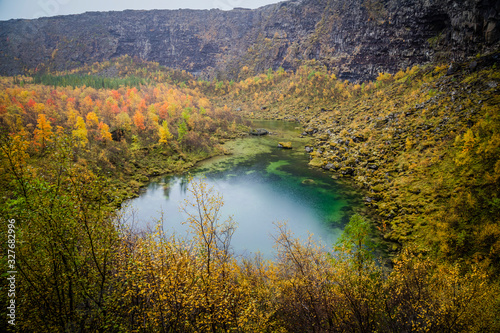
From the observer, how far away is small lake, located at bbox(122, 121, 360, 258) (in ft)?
106

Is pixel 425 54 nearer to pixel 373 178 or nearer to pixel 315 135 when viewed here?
pixel 315 135

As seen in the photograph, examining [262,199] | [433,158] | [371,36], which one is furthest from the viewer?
Answer: [371,36]

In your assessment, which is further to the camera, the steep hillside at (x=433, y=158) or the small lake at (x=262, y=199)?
the small lake at (x=262, y=199)

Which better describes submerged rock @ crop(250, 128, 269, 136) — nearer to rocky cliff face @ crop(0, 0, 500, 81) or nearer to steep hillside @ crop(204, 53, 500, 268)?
steep hillside @ crop(204, 53, 500, 268)

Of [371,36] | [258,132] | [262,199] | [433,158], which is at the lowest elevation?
[262,199]

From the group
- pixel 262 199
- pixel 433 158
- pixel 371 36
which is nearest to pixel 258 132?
pixel 262 199

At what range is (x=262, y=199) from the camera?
4253 cm

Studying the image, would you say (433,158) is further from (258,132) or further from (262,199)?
(258,132)

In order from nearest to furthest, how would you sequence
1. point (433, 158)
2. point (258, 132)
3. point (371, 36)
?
point (433, 158), point (258, 132), point (371, 36)

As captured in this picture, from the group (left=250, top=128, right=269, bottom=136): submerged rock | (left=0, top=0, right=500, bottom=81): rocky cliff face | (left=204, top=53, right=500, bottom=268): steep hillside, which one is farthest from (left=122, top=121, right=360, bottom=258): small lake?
(left=0, top=0, right=500, bottom=81): rocky cliff face

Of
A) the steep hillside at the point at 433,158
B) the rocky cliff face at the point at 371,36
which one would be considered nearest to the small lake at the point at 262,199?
the steep hillside at the point at 433,158

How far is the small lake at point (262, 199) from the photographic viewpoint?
106ft

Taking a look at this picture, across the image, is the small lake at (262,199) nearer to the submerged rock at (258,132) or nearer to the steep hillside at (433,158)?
the steep hillside at (433,158)

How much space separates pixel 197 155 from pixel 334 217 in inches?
1666
